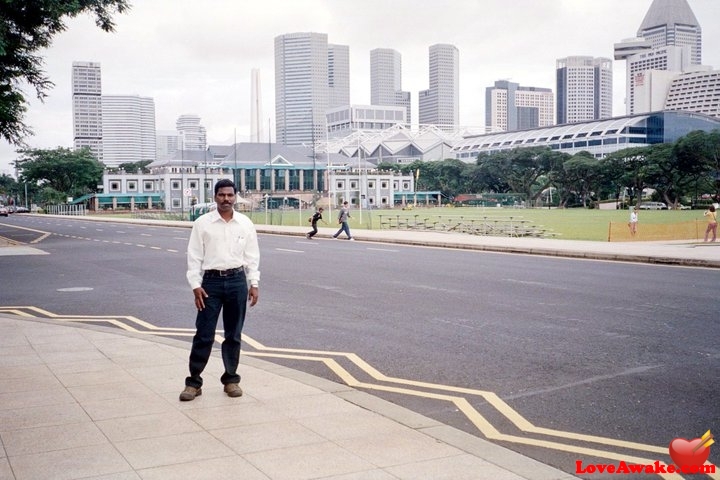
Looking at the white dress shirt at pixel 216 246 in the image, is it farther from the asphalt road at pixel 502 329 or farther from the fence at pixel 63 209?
the fence at pixel 63 209

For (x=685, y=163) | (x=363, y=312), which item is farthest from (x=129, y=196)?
(x=363, y=312)

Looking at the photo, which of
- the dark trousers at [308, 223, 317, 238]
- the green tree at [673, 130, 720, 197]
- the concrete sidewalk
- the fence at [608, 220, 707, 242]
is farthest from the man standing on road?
the green tree at [673, 130, 720, 197]

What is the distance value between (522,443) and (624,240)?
26923mm

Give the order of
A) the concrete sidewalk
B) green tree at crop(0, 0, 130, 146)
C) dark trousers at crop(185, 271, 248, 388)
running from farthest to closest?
green tree at crop(0, 0, 130, 146)
dark trousers at crop(185, 271, 248, 388)
the concrete sidewalk

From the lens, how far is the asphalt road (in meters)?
6.57

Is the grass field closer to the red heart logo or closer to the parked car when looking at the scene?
the parked car

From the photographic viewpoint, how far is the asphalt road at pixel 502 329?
6570 millimetres

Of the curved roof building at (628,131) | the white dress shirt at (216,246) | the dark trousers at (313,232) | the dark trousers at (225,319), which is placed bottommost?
the dark trousers at (313,232)

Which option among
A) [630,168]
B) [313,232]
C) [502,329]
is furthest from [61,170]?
[502,329]

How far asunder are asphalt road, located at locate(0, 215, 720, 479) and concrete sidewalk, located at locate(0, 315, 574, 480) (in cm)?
54

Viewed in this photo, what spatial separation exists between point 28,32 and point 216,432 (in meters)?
25.0

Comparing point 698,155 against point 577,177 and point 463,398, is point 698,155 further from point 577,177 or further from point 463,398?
point 463,398

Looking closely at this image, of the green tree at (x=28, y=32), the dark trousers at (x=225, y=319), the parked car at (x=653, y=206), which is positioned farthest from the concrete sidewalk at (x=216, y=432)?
the parked car at (x=653, y=206)

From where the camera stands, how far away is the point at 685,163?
91.9 metres
